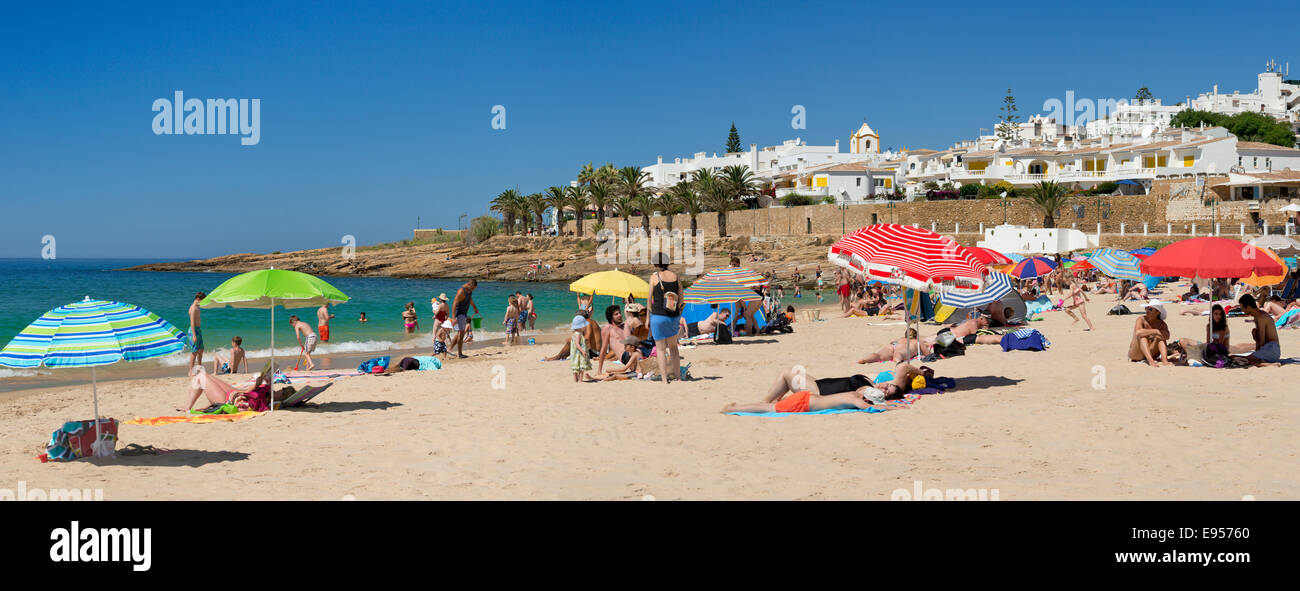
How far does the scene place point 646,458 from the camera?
267 inches

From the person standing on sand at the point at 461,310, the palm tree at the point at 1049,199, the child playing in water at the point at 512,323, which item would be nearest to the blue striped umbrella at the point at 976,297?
the person standing on sand at the point at 461,310

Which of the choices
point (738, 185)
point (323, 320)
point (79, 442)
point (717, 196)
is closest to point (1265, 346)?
point (79, 442)

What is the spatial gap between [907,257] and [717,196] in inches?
2212

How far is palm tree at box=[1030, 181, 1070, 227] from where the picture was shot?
1928 inches

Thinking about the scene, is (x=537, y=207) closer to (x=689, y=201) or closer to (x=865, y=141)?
(x=689, y=201)

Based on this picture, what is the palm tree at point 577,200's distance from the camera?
7275 cm

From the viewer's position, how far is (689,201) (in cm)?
6575

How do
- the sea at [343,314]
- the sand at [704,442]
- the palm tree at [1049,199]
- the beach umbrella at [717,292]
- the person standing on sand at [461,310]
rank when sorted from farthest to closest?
1. the palm tree at [1049,199]
2. the sea at [343,314]
3. the person standing on sand at [461,310]
4. the beach umbrella at [717,292]
5. the sand at [704,442]

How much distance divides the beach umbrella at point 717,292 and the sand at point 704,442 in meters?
3.25

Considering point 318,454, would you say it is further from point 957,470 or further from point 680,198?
point 680,198

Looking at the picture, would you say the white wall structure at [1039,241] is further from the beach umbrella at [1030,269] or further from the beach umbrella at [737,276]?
the beach umbrella at [737,276]

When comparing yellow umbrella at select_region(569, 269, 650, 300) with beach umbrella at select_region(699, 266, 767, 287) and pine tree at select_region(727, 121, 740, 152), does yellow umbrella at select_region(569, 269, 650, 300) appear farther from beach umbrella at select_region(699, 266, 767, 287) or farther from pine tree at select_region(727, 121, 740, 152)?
pine tree at select_region(727, 121, 740, 152)
